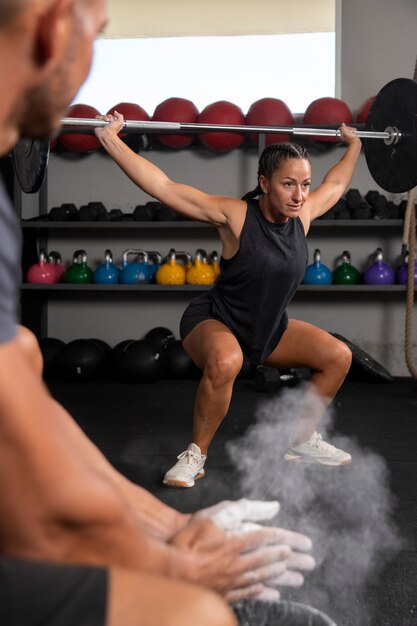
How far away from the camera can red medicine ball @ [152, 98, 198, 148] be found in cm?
512

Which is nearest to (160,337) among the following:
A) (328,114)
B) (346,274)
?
(346,274)

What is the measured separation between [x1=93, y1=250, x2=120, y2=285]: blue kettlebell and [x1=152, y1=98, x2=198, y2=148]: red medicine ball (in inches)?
36.8

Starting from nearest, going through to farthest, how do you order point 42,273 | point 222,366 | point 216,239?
point 222,366 < point 42,273 < point 216,239

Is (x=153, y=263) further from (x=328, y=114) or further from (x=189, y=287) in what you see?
(x=328, y=114)

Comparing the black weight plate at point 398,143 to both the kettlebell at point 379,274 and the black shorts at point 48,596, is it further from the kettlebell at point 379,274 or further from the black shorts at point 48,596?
the black shorts at point 48,596

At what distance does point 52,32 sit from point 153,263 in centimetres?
500

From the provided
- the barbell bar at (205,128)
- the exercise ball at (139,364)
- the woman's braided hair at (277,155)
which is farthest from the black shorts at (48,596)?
the exercise ball at (139,364)

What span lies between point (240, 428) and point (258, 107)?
8.08 ft

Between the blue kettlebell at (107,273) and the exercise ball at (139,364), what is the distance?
1.73 ft

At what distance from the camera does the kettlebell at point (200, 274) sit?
208 inches

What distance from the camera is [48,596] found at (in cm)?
67

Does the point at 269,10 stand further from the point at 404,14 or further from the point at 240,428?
the point at 240,428

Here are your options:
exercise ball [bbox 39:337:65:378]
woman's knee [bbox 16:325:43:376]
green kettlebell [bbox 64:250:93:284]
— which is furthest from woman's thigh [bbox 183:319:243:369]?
green kettlebell [bbox 64:250:93:284]

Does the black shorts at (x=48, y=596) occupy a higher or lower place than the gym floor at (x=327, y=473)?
higher
